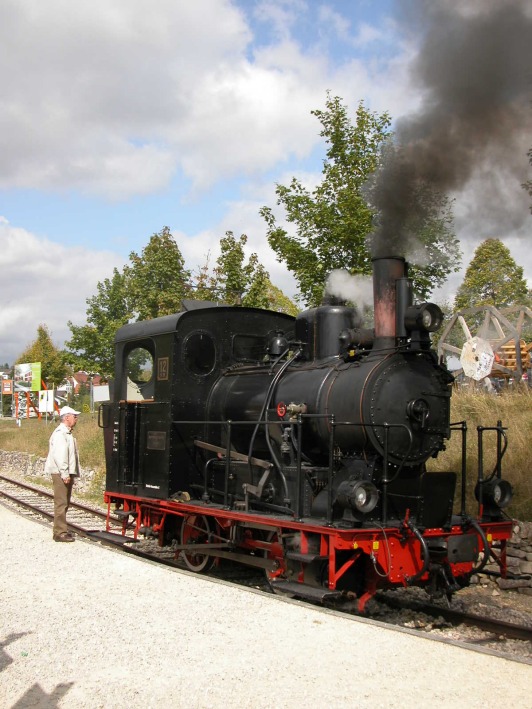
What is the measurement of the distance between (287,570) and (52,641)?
2.29m

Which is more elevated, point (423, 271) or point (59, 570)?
point (423, 271)

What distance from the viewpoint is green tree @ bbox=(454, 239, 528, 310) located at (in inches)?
1342

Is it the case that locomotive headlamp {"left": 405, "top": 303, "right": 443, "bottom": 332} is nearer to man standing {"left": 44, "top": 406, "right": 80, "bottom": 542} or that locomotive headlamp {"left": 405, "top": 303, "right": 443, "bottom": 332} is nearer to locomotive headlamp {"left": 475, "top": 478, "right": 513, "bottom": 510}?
locomotive headlamp {"left": 475, "top": 478, "right": 513, "bottom": 510}

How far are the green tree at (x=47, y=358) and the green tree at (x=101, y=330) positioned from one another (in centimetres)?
2079

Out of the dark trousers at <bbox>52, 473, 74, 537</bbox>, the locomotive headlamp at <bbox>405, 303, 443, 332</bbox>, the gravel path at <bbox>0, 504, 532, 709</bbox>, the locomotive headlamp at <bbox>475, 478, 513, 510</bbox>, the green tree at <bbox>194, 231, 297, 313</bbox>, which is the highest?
the green tree at <bbox>194, 231, 297, 313</bbox>

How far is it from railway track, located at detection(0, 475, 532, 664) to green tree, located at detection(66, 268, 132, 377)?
11.4m

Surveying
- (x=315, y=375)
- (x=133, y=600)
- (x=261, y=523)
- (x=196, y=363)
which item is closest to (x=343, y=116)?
(x=196, y=363)

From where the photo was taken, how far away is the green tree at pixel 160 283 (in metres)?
19.0

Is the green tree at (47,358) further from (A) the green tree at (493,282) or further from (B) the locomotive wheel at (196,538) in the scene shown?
(B) the locomotive wheel at (196,538)

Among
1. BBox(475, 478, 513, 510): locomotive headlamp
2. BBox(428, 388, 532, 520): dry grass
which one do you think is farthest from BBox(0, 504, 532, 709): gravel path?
BBox(428, 388, 532, 520): dry grass

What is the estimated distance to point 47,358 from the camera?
173 feet

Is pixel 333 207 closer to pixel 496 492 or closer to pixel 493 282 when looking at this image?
pixel 496 492

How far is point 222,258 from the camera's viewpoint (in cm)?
1714

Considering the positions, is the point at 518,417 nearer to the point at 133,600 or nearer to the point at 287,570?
the point at 287,570
